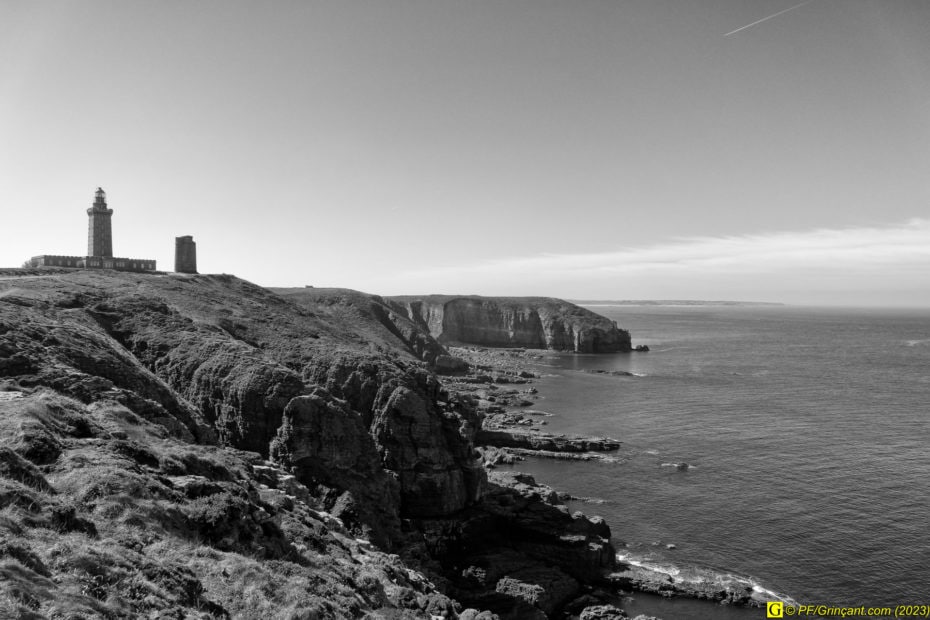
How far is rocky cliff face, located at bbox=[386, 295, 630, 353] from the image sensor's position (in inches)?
6614

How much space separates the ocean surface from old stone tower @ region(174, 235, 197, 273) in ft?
168

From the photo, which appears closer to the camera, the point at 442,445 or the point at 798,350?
the point at 442,445

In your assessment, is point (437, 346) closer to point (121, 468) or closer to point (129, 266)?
point (129, 266)

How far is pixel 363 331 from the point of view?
9800 centimetres

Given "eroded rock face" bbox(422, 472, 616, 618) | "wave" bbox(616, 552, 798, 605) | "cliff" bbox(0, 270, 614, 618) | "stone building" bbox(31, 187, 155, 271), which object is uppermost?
"stone building" bbox(31, 187, 155, 271)

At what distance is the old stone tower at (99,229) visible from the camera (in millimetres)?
67125

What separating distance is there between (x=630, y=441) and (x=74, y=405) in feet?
202

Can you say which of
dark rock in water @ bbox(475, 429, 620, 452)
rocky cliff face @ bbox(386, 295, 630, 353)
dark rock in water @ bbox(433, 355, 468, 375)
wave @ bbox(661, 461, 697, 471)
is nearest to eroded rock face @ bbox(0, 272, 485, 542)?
dark rock in water @ bbox(475, 429, 620, 452)

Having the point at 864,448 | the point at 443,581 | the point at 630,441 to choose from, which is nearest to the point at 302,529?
the point at 443,581

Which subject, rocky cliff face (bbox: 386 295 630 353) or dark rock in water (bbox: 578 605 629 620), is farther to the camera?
rocky cliff face (bbox: 386 295 630 353)

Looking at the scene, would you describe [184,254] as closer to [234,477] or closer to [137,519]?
[234,477]

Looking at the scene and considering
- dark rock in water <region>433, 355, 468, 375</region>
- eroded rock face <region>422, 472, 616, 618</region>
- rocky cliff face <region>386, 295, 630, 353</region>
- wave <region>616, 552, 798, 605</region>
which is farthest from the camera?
rocky cliff face <region>386, 295, 630, 353</region>

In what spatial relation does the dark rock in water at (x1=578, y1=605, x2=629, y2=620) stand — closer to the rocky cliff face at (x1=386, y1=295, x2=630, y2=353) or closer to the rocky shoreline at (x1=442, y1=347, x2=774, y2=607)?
the rocky shoreline at (x1=442, y1=347, x2=774, y2=607)

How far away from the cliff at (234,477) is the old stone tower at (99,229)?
8318 mm
